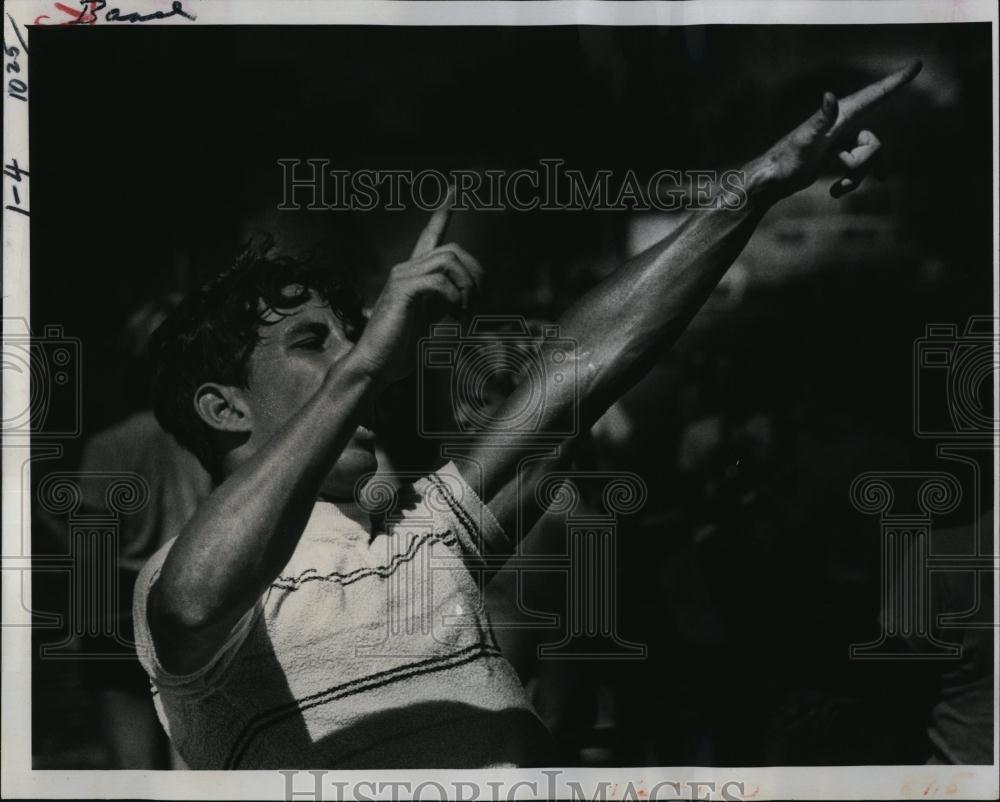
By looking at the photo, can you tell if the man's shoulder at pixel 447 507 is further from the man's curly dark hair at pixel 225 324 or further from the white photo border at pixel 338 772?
the white photo border at pixel 338 772

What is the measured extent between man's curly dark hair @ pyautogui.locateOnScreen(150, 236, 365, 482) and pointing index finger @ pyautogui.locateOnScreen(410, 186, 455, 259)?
23 cm

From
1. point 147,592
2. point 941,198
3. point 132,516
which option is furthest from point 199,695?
point 941,198

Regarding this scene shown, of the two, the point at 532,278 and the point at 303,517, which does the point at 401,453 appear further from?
the point at 532,278

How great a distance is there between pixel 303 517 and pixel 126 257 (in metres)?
0.88

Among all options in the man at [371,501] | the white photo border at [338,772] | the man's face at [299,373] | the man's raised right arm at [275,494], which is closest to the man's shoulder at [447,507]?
the man at [371,501]

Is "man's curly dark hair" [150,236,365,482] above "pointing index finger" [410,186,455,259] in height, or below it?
below

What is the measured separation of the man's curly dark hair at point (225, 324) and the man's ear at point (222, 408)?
15mm

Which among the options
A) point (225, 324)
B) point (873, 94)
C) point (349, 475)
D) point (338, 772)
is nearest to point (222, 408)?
point (225, 324)

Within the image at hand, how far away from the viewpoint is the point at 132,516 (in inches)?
132

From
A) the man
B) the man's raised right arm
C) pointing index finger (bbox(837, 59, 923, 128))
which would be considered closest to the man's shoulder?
the man

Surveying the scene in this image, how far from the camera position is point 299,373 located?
11.0 ft

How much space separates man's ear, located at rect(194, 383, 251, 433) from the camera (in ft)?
11.0

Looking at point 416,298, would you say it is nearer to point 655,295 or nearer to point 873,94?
point 655,295

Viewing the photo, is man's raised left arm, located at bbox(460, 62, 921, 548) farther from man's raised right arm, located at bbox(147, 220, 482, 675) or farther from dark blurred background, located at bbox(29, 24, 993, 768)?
man's raised right arm, located at bbox(147, 220, 482, 675)
